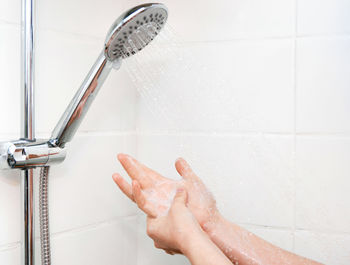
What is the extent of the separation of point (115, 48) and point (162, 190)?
0.95 feet

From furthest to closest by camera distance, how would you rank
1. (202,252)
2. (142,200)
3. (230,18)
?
(230,18) < (142,200) < (202,252)

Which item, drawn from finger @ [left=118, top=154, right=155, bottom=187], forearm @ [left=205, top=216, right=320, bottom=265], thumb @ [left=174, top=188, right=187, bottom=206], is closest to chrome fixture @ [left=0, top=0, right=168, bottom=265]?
finger @ [left=118, top=154, right=155, bottom=187]

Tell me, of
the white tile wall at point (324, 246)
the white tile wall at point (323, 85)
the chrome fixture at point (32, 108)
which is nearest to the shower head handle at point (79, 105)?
the chrome fixture at point (32, 108)

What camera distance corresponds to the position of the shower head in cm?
69

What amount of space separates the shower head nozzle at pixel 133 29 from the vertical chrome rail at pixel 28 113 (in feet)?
0.45

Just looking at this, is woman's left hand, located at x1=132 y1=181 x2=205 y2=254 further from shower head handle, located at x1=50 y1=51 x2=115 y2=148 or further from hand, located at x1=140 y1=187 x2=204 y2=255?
shower head handle, located at x1=50 y1=51 x2=115 y2=148

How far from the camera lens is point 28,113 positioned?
2.30 ft

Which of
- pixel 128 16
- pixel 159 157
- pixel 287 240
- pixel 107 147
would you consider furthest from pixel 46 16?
pixel 287 240

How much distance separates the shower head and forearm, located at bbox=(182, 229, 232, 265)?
0.30m

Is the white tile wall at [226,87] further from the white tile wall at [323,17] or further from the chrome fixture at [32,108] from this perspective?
the chrome fixture at [32,108]

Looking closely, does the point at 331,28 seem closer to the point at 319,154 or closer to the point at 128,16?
the point at 319,154

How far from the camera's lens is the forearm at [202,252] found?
63cm

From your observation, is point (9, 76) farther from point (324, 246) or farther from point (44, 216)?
point (324, 246)

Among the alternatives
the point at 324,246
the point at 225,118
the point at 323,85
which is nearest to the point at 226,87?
the point at 225,118
